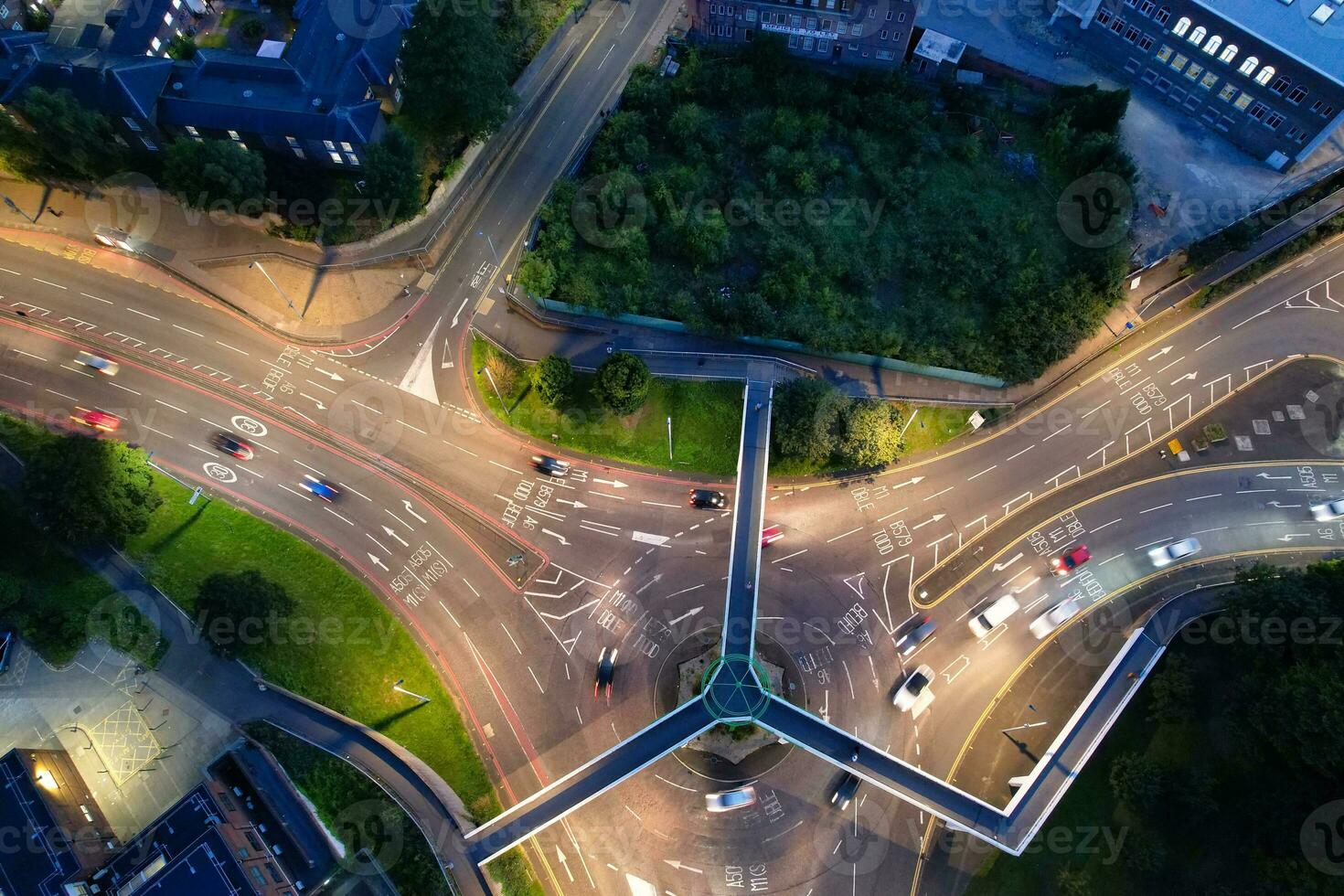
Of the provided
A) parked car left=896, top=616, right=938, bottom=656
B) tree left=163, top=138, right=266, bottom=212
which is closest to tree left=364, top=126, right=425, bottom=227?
tree left=163, top=138, right=266, bottom=212

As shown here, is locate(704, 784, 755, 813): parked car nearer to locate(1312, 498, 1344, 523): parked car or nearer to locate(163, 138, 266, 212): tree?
locate(1312, 498, 1344, 523): parked car

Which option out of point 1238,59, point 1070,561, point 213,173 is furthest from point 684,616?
point 1238,59

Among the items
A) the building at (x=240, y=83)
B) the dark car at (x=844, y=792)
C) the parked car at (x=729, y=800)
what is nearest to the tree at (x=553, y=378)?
the building at (x=240, y=83)

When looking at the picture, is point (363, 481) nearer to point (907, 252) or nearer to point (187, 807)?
point (187, 807)

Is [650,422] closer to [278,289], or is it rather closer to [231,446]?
[231,446]

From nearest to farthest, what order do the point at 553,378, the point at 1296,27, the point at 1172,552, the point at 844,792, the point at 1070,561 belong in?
the point at 844,792, the point at 553,378, the point at 1172,552, the point at 1070,561, the point at 1296,27

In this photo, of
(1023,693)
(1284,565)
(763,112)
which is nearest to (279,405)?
(763,112)
